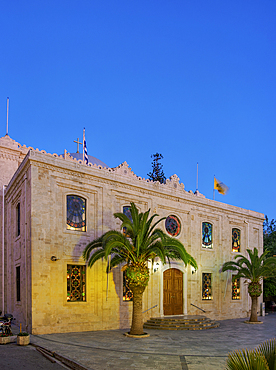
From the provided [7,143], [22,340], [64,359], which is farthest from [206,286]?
[7,143]

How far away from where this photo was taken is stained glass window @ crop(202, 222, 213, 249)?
81.9 feet

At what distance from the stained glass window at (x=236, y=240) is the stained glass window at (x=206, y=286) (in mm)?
3620

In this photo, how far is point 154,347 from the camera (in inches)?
523

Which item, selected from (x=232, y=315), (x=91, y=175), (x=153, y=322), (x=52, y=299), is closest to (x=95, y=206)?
(x=91, y=175)

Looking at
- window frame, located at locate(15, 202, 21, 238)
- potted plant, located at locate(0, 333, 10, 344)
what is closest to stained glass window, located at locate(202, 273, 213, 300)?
window frame, located at locate(15, 202, 21, 238)

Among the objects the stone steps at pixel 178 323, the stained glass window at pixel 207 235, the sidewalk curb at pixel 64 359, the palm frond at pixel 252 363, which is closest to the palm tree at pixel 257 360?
the palm frond at pixel 252 363

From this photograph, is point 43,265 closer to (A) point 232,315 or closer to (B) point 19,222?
(B) point 19,222

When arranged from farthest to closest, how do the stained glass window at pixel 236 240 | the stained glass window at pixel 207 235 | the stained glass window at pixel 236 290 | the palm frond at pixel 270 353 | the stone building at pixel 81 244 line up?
the stained glass window at pixel 236 240 < the stained glass window at pixel 236 290 < the stained glass window at pixel 207 235 < the stone building at pixel 81 244 < the palm frond at pixel 270 353

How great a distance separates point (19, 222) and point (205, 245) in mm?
12281

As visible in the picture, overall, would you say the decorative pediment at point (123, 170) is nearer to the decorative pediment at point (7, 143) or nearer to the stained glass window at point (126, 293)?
the stained glass window at point (126, 293)

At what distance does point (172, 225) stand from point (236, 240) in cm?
713

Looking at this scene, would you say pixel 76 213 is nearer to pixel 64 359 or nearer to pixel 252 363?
pixel 64 359

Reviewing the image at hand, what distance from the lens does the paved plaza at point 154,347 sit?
416 inches

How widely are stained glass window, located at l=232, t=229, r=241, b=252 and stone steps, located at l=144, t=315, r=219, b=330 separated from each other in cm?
819
